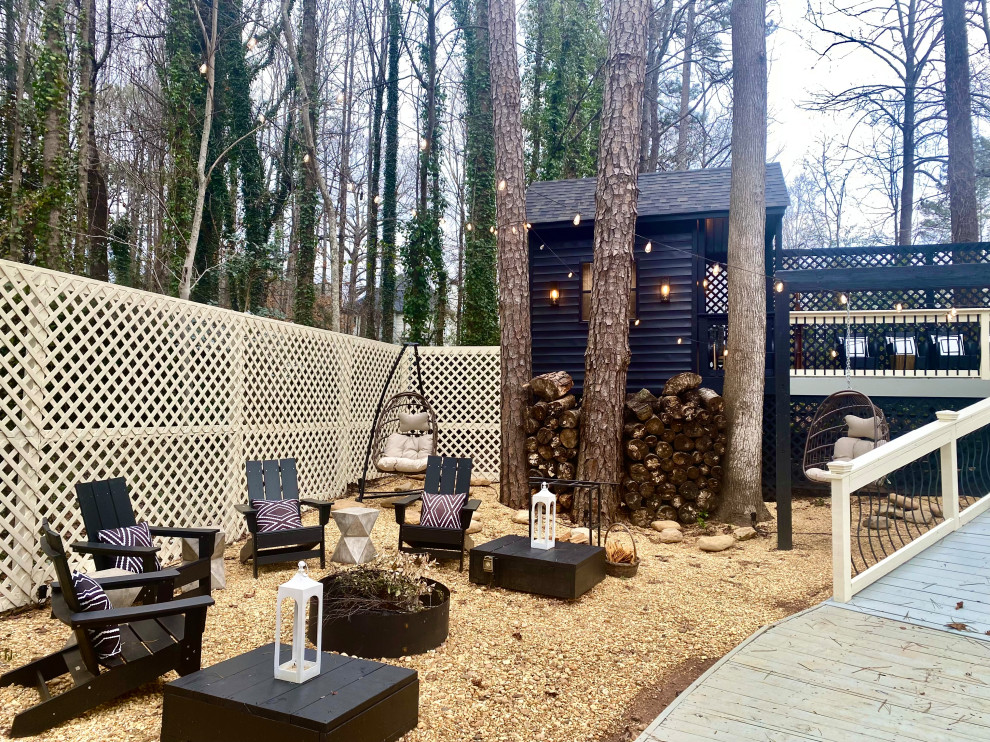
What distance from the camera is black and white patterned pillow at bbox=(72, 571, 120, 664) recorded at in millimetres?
2523

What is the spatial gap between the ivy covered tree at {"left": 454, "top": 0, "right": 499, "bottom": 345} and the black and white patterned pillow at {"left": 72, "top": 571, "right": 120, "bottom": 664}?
11.6m

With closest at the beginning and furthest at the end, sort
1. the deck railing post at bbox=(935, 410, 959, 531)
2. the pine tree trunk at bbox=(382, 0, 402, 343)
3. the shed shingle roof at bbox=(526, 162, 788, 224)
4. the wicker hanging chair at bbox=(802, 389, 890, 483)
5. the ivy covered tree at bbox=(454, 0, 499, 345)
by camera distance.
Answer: the deck railing post at bbox=(935, 410, 959, 531), the wicker hanging chair at bbox=(802, 389, 890, 483), the shed shingle roof at bbox=(526, 162, 788, 224), the ivy covered tree at bbox=(454, 0, 499, 345), the pine tree trunk at bbox=(382, 0, 402, 343)

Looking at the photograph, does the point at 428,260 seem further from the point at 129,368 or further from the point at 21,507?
the point at 21,507

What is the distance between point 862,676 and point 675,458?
3904 millimetres

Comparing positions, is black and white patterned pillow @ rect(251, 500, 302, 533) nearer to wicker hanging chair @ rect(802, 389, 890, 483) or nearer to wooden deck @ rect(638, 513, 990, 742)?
wooden deck @ rect(638, 513, 990, 742)

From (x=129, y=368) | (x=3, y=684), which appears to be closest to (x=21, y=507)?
(x=129, y=368)

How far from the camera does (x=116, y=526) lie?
3535mm

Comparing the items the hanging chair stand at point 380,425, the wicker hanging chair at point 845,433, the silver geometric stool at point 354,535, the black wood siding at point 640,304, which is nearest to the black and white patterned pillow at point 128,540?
the silver geometric stool at point 354,535

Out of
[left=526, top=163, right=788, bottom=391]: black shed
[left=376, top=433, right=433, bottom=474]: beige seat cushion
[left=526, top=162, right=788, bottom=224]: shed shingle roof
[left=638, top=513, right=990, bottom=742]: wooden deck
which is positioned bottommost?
[left=638, top=513, right=990, bottom=742]: wooden deck

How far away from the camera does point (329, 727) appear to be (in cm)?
205

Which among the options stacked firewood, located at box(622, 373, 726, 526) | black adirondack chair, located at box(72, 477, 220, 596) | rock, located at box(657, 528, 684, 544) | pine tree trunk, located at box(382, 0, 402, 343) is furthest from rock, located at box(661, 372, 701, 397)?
pine tree trunk, located at box(382, 0, 402, 343)

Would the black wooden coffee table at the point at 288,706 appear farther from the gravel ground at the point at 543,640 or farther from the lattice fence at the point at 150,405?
the lattice fence at the point at 150,405

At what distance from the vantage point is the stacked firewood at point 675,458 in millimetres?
6738

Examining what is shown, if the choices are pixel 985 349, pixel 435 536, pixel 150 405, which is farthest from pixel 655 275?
pixel 150 405
